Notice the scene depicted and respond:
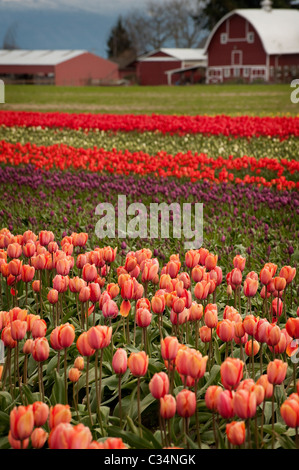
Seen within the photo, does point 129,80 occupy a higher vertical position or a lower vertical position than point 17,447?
higher

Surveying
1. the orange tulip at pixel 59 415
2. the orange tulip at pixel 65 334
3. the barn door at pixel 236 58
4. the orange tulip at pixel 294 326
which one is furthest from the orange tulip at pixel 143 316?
the barn door at pixel 236 58

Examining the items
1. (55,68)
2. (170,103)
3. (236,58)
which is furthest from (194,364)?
(55,68)

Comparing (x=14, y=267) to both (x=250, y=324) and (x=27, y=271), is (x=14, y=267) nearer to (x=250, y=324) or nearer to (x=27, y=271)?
(x=27, y=271)

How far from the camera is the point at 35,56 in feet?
224

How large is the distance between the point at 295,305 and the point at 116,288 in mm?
1685

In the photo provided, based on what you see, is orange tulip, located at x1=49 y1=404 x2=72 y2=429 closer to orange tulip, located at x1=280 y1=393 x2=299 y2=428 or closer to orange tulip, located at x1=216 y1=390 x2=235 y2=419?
orange tulip, located at x1=216 y1=390 x2=235 y2=419

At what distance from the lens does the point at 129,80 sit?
214 feet

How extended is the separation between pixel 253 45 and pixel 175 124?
42.2 m

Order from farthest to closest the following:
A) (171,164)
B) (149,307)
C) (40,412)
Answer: (171,164) < (149,307) < (40,412)

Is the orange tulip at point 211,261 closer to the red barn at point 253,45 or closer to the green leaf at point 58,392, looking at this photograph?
the green leaf at point 58,392

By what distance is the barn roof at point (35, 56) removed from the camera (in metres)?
65.0

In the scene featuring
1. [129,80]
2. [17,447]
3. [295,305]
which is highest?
[129,80]
